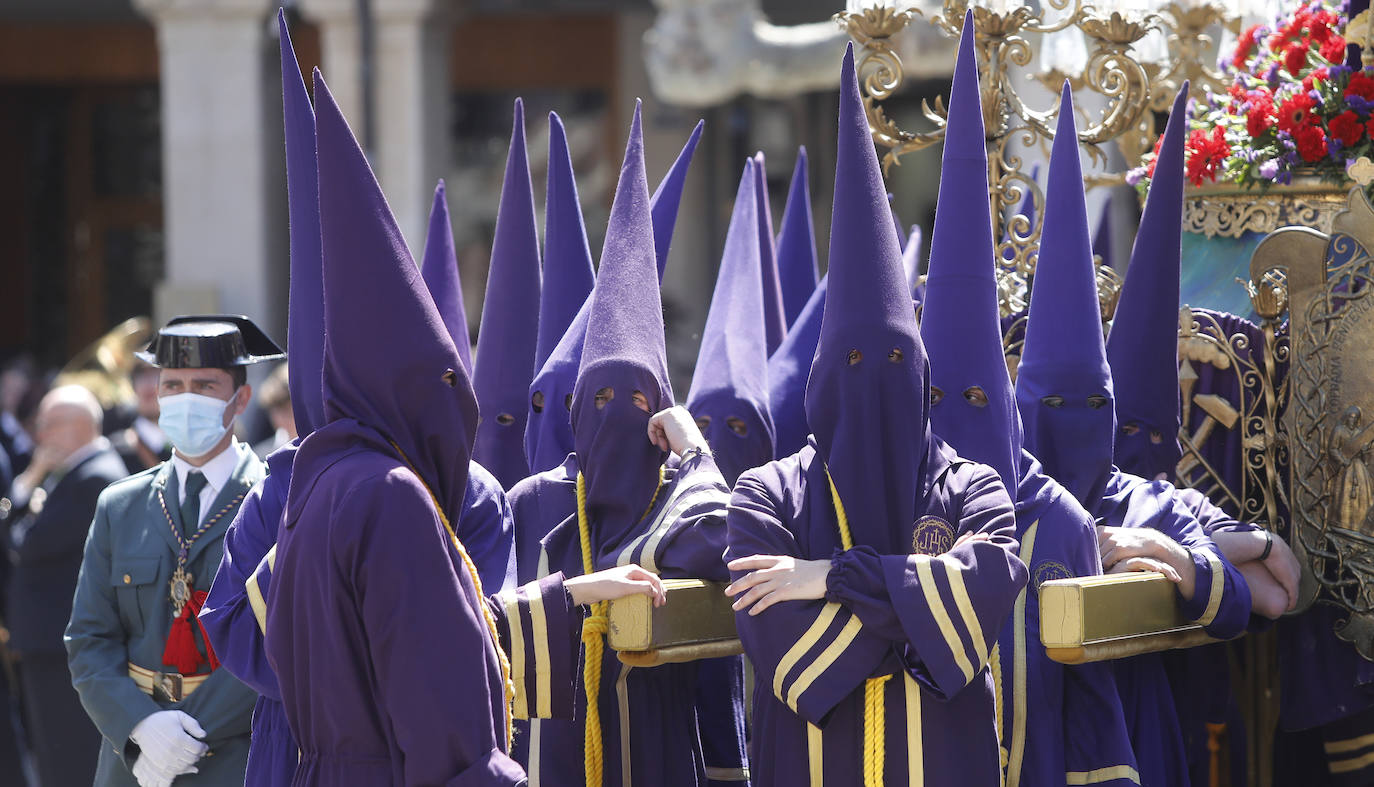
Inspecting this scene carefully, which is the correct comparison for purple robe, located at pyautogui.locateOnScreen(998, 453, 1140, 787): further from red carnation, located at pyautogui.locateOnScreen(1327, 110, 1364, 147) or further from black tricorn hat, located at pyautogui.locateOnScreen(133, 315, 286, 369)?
black tricorn hat, located at pyautogui.locateOnScreen(133, 315, 286, 369)

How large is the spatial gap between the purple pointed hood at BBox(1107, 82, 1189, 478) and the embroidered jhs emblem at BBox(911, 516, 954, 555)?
56.8 inches

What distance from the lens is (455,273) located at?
5.77 m

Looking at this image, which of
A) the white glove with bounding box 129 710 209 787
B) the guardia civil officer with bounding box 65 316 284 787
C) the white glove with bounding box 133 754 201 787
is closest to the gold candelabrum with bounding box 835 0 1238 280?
the guardia civil officer with bounding box 65 316 284 787

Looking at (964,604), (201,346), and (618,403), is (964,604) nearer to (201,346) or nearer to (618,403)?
(618,403)

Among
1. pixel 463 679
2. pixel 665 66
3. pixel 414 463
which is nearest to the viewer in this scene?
pixel 463 679

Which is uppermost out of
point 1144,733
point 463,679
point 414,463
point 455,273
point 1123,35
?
point 1123,35

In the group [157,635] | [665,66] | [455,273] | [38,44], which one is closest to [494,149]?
[665,66]

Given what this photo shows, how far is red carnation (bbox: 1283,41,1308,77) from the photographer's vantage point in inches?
212

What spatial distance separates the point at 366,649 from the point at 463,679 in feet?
0.67

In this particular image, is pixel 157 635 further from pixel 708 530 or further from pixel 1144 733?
pixel 1144 733

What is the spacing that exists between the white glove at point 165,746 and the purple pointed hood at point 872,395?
199cm

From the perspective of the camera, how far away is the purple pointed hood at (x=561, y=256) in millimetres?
5520

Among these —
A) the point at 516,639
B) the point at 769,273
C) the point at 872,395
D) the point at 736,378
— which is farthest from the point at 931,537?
the point at 769,273

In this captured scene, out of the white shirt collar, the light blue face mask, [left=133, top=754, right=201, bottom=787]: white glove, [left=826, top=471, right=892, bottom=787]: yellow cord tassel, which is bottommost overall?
[left=133, top=754, right=201, bottom=787]: white glove
